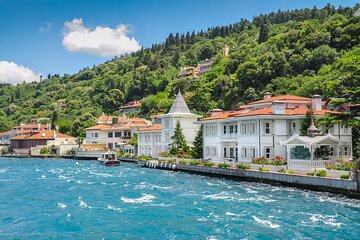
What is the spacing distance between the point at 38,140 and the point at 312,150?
84.9 meters

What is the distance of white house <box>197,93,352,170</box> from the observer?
128 ft

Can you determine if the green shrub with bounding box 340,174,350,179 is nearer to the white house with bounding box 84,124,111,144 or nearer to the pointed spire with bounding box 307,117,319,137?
the pointed spire with bounding box 307,117,319,137

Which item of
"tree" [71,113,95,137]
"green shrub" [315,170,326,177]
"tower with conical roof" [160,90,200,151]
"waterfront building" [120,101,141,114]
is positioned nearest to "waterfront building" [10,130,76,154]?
"tree" [71,113,95,137]

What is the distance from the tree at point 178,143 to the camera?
2446 inches

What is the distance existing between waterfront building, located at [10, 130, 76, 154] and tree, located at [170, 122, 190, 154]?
48.7 metres

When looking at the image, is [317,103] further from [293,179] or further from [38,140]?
[38,140]

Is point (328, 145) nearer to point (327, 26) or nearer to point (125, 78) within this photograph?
point (327, 26)

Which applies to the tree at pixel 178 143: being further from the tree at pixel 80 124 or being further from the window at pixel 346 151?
the tree at pixel 80 124

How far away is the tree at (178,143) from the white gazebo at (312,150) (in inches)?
993

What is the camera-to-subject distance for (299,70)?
89125mm

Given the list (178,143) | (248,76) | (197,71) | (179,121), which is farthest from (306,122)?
(197,71)

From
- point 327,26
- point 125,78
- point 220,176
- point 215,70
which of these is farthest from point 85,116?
point 220,176

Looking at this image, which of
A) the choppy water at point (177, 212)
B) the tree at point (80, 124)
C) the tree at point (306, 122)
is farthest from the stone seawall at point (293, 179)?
the tree at point (80, 124)

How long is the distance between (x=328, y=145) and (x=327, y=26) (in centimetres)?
6644
